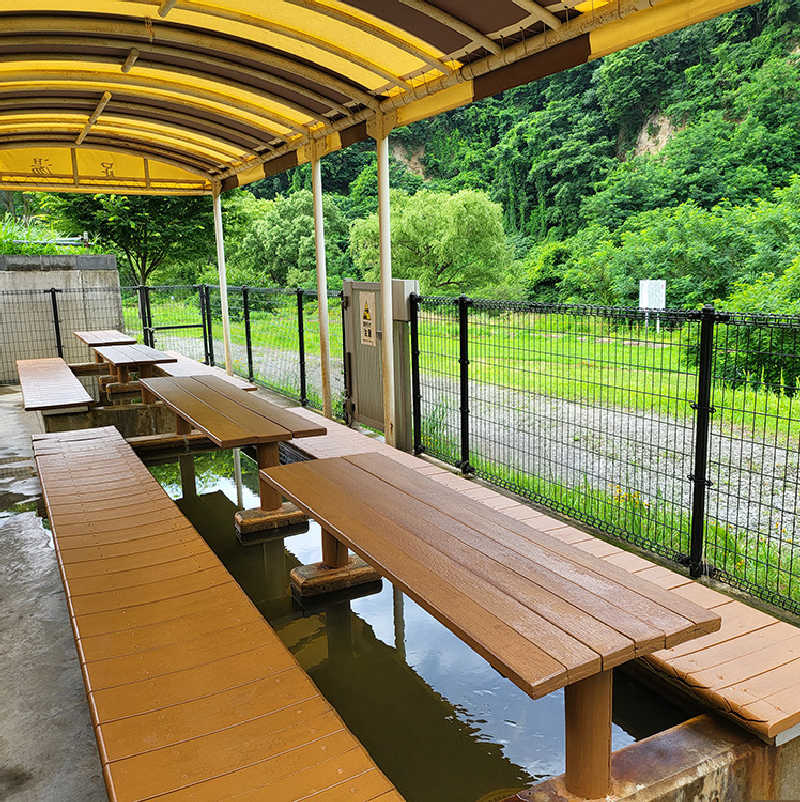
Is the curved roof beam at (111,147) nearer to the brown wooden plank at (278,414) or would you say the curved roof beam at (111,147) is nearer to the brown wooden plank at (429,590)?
the brown wooden plank at (278,414)

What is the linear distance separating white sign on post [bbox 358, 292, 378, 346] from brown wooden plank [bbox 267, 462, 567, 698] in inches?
140

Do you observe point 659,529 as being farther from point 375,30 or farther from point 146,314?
point 146,314

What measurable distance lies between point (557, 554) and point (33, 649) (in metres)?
2.56

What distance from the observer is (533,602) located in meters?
2.36

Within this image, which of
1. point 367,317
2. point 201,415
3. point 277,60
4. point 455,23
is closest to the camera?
point 455,23

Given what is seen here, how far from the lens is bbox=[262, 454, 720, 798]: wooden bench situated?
2078mm

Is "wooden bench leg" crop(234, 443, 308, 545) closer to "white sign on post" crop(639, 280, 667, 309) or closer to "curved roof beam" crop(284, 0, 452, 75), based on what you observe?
"curved roof beam" crop(284, 0, 452, 75)

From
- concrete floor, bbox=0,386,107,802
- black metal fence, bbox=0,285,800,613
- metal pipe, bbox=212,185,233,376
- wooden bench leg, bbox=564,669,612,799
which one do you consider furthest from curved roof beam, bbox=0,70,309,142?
wooden bench leg, bbox=564,669,612,799

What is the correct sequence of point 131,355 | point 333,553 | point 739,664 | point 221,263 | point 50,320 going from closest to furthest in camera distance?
point 739,664, point 333,553, point 131,355, point 221,263, point 50,320

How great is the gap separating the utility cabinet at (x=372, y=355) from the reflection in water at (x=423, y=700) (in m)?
2.48

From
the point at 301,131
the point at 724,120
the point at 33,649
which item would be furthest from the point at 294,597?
the point at 724,120

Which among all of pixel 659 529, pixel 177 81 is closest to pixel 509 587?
pixel 659 529

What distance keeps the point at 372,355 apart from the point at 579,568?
493 centimetres

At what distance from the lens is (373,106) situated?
6.14 meters
